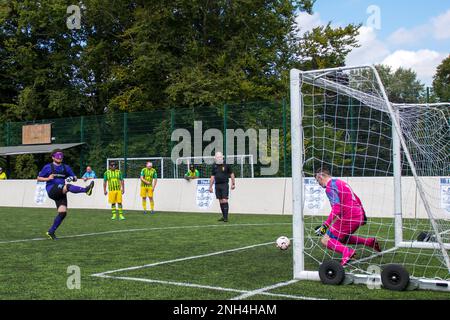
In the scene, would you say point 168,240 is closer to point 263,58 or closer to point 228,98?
point 228,98

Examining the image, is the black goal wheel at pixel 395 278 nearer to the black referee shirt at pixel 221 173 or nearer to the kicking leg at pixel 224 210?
the kicking leg at pixel 224 210

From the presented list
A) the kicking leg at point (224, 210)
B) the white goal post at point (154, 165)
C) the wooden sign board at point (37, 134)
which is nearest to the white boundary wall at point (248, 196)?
the white goal post at point (154, 165)

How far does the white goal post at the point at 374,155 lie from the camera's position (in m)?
6.74

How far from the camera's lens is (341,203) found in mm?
7754

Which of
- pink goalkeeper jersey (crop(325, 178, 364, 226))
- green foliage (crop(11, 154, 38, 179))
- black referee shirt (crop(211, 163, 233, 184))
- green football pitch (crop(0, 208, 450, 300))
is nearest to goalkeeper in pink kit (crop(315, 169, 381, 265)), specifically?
pink goalkeeper jersey (crop(325, 178, 364, 226))

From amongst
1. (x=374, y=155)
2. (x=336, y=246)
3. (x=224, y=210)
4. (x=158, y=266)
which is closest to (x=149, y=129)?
(x=224, y=210)

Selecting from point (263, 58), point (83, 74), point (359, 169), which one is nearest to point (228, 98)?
point (263, 58)

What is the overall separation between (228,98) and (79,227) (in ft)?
56.0

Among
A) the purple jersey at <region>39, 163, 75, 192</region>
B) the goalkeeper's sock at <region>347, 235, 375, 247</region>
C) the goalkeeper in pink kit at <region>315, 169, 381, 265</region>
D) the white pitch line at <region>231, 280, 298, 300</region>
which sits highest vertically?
the purple jersey at <region>39, 163, 75, 192</region>

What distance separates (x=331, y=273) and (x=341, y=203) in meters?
1.66

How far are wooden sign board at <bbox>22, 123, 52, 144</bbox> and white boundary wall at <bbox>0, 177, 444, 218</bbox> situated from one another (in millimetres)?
2333

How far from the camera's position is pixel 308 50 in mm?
32531

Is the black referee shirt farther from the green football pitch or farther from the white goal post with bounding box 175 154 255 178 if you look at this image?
the white goal post with bounding box 175 154 255 178

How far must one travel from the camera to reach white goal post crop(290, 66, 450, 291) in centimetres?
674
